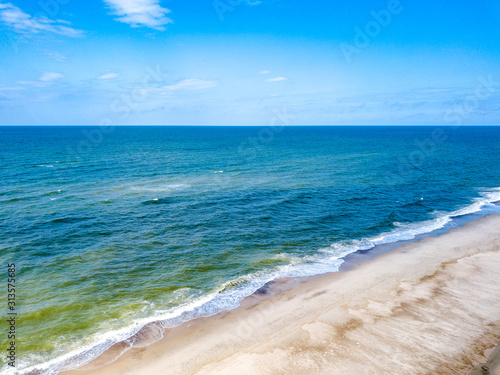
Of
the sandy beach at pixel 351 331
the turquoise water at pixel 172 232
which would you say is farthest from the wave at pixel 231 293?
the sandy beach at pixel 351 331

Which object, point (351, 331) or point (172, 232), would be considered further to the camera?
point (172, 232)

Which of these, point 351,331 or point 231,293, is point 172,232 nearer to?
point 231,293

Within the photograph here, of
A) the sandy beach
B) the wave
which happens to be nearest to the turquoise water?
the wave

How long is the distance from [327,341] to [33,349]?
17537 millimetres

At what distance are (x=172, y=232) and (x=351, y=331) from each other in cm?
2251

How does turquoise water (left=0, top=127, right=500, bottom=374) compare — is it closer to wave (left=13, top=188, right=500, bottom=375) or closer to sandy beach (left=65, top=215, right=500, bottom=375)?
wave (left=13, top=188, right=500, bottom=375)

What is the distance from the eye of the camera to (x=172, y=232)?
34.8 metres

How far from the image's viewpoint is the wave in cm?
1733

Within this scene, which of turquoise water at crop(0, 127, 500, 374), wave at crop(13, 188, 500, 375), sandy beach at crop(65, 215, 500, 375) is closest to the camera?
sandy beach at crop(65, 215, 500, 375)

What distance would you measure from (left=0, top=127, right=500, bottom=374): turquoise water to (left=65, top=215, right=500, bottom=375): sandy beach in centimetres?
240

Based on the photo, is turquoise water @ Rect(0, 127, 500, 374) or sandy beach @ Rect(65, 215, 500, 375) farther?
turquoise water @ Rect(0, 127, 500, 374)

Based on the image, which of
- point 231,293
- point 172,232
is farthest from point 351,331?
point 172,232

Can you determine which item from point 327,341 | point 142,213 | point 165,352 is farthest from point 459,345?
point 142,213

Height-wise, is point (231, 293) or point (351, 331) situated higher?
point (351, 331)
